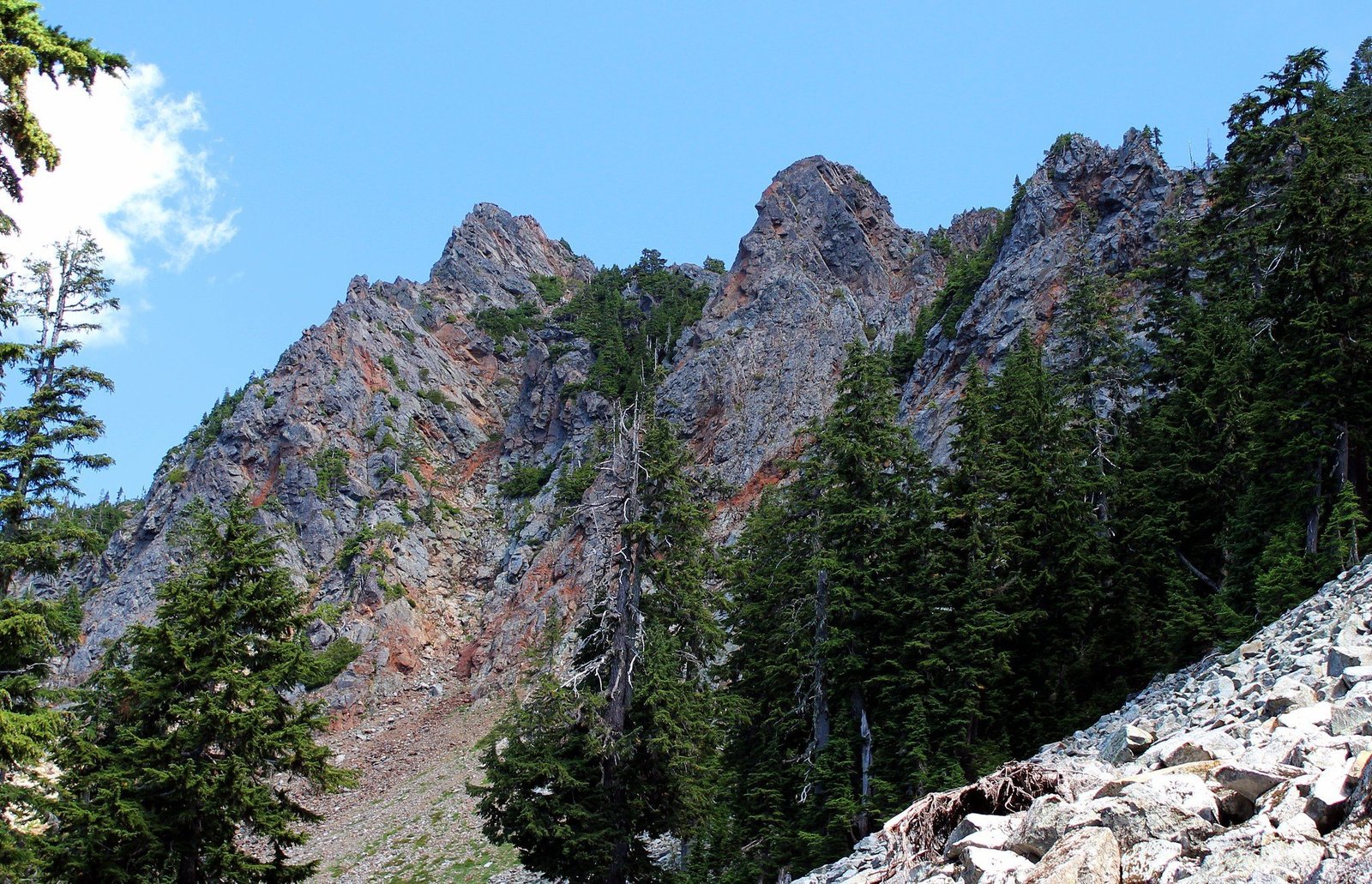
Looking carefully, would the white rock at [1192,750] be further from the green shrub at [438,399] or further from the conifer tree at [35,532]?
the green shrub at [438,399]

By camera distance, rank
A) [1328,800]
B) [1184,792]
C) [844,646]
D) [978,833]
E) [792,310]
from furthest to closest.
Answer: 1. [792,310]
2. [844,646]
3. [978,833]
4. [1184,792]
5. [1328,800]

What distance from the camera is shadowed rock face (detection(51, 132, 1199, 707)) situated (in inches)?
2205

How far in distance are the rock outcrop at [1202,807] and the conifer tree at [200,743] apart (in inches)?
442

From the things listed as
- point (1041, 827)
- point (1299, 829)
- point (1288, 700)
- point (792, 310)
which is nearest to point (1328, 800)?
point (1299, 829)

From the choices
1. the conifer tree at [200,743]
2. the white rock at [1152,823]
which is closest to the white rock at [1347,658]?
the white rock at [1152,823]

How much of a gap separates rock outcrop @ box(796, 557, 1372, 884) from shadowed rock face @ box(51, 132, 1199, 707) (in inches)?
1436

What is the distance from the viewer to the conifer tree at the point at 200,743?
54.6ft

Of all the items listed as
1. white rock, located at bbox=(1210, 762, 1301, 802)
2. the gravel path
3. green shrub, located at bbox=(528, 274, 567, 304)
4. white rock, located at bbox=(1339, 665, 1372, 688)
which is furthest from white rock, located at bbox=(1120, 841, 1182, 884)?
green shrub, located at bbox=(528, 274, 567, 304)

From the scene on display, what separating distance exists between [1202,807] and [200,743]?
16.5 metres

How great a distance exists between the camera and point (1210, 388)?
24641mm

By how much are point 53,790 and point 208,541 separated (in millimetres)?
5059

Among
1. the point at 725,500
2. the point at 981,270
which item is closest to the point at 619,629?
the point at 725,500

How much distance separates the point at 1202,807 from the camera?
7.34m

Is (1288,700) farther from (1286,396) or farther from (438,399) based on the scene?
(438,399)
